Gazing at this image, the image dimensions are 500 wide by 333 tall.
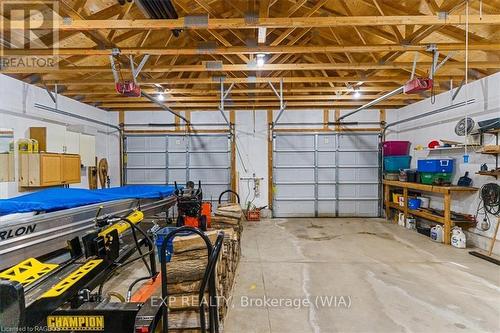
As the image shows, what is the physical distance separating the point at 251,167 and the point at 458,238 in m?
5.23

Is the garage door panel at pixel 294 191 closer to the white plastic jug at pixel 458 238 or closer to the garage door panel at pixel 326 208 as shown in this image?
the garage door panel at pixel 326 208

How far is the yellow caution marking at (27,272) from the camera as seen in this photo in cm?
148

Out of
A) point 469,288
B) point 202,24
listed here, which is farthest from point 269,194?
point 202,24

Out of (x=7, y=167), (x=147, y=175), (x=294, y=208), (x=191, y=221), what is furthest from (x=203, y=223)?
(x=147, y=175)

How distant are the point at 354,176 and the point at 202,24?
255 inches

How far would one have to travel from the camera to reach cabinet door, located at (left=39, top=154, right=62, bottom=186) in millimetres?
4504

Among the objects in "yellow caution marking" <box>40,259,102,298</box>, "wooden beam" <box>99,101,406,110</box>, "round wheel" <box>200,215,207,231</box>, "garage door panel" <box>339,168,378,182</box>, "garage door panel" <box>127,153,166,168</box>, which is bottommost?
"round wheel" <box>200,215,207,231</box>

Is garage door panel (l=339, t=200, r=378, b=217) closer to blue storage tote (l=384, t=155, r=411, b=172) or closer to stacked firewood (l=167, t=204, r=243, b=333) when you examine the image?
blue storage tote (l=384, t=155, r=411, b=172)

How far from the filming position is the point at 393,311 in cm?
283

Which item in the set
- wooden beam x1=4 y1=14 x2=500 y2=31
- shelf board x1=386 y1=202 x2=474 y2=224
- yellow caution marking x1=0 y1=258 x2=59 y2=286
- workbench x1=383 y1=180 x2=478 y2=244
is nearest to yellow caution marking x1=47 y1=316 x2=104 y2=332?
yellow caution marking x1=0 y1=258 x2=59 y2=286

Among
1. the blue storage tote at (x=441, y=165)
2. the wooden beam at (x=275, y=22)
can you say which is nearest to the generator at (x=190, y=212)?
the wooden beam at (x=275, y=22)

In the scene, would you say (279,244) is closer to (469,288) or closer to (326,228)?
(326,228)

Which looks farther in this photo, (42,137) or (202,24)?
(42,137)

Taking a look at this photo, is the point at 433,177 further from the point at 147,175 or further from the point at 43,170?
the point at 43,170
